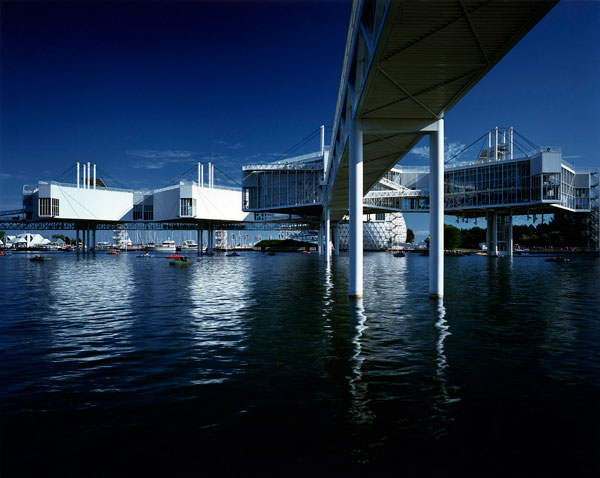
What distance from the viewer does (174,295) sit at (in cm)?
2309

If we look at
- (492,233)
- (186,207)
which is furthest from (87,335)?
(492,233)

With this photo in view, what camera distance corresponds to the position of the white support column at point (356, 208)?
21844mm

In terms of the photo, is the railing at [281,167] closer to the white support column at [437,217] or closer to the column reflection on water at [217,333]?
the white support column at [437,217]

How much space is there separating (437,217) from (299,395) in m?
16.8

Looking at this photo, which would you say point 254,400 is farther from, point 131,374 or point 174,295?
point 174,295

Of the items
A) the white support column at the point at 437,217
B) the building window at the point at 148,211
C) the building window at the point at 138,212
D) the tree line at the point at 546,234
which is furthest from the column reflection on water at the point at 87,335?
the tree line at the point at 546,234

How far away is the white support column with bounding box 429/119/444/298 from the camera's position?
2148 cm

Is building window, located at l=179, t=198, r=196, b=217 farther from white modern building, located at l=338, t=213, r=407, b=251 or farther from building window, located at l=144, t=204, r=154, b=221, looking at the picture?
white modern building, located at l=338, t=213, r=407, b=251

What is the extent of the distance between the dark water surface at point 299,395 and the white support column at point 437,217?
220 inches

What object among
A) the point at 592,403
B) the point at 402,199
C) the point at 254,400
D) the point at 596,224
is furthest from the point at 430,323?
the point at 596,224

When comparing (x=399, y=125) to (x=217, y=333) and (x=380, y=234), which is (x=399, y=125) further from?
(x=380, y=234)

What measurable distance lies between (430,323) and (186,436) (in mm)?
11165

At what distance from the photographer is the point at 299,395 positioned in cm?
752

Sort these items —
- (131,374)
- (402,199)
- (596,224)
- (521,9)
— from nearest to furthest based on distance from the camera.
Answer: (131,374)
(521,9)
(402,199)
(596,224)
